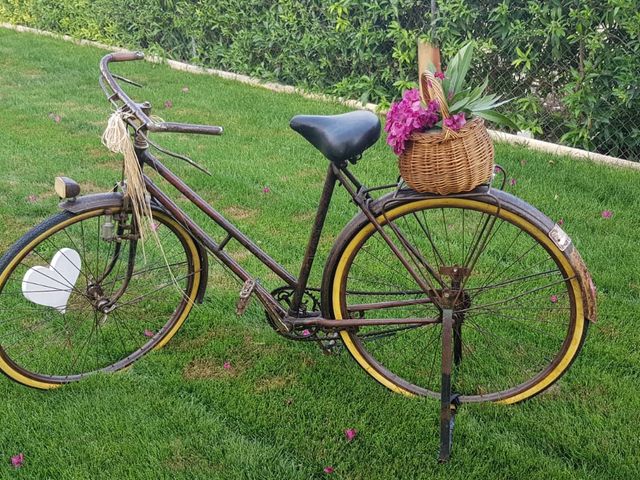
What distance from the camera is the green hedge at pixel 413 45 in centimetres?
511

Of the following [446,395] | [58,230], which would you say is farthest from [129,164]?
[446,395]

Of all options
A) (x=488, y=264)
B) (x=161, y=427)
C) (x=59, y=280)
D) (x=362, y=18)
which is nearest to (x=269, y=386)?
(x=161, y=427)

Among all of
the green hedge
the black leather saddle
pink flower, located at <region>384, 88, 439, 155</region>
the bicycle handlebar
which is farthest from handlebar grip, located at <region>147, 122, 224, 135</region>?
the green hedge

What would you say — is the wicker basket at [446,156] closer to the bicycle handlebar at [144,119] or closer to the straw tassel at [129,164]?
the bicycle handlebar at [144,119]

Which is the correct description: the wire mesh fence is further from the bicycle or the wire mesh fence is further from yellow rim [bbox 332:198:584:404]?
yellow rim [bbox 332:198:584:404]

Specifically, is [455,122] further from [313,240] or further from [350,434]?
[350,434]

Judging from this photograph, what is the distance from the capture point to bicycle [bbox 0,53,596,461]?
248cm

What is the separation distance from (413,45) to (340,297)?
402 centimetres

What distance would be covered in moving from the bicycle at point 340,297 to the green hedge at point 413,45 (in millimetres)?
2190

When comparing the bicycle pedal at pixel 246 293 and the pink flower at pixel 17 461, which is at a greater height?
the bicycle pedal at pixel 246 293

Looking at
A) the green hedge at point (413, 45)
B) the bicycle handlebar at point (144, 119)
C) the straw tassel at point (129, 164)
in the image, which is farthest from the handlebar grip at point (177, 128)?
the green hedge at point (413, 45)

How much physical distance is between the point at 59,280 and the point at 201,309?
30.9 inches

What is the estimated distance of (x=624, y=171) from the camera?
4.90 metres

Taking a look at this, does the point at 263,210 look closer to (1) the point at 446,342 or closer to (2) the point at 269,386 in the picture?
(2) the point at 269,386
